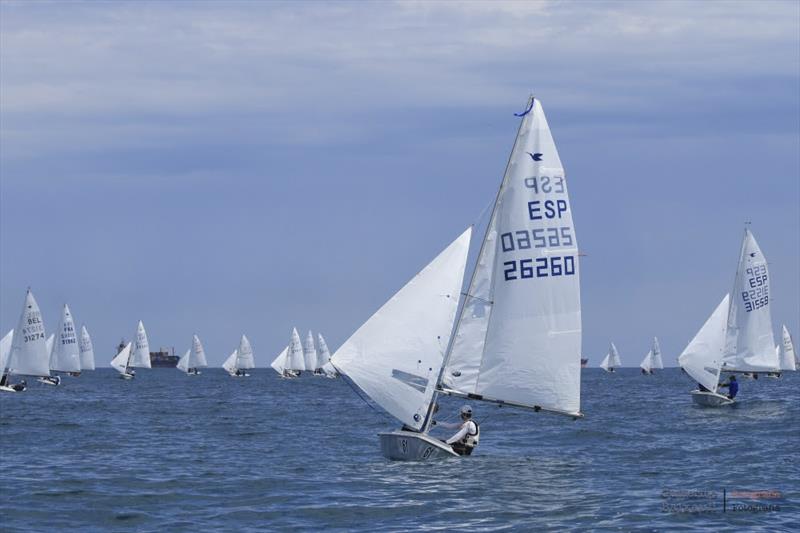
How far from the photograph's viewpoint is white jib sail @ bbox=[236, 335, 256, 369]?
543 feet

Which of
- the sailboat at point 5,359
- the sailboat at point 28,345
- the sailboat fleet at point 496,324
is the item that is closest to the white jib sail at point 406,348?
the sailboat fleet at point 496,324

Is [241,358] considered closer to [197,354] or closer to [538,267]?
[197,354]

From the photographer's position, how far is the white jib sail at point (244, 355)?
165625 mm

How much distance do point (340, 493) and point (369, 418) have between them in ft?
91.7

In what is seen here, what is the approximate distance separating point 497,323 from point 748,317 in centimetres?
3756

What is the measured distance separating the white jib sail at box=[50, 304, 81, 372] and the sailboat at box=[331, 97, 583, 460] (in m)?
90.2

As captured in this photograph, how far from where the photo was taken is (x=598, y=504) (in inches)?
1041

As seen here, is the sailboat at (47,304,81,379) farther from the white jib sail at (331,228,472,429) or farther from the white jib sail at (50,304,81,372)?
the white jib sail at (331,228,472,429)

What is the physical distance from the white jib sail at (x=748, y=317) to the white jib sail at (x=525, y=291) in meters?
35.0

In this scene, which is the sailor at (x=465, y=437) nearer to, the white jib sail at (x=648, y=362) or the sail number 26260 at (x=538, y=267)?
the sail number 26260 at (x=538, y=267)

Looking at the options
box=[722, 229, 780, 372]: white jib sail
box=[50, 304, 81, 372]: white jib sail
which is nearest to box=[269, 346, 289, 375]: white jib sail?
box=[50, 304, 81, 372]: white jib sail

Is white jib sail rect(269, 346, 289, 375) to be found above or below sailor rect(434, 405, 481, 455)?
above

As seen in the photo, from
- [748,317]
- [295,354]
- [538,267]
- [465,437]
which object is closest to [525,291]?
[538,267]

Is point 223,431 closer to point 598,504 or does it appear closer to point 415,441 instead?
point 415,441
